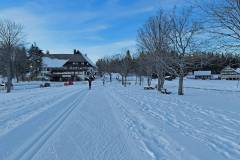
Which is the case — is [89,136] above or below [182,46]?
below

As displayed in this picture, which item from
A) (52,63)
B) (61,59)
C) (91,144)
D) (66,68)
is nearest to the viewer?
(91,144)

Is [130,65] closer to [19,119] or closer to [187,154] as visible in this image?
[19,119]

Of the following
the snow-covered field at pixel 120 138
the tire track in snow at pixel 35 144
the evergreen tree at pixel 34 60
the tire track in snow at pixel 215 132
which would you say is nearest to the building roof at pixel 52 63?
the evergreen tree at pixel 34 60

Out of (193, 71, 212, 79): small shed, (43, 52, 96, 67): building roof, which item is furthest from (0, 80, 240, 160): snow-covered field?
(193, 71, 212, 79): small shed

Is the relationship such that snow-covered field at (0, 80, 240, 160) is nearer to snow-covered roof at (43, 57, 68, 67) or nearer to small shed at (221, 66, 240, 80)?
small shed at (221, 66, 240, 80)

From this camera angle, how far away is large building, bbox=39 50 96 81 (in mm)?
117312

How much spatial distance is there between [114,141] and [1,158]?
9.04 ft

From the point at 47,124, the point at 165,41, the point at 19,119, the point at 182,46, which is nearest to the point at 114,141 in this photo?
the point at 47,124

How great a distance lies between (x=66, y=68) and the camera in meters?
123

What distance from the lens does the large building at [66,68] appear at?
117 meters

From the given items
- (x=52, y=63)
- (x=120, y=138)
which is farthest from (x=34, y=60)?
(x=120, y=138)

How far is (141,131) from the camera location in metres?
9.47

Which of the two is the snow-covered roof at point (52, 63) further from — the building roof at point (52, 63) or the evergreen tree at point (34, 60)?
the evergreen tree at point (34, 60)

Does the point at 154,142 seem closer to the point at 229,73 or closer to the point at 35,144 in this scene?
the point at 35,144
